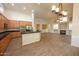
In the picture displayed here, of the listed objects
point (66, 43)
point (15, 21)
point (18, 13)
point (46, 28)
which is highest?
point (18, 13)

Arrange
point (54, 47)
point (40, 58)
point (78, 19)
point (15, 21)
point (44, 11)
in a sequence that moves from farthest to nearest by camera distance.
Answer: point (78, 19) < point (54, 47) < point (44, 11) < point (15, 21) < point (40, 58)

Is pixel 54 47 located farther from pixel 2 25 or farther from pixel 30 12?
pixel 2 25

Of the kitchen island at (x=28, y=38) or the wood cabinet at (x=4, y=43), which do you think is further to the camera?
the kitchen island at (x=28, y=38)

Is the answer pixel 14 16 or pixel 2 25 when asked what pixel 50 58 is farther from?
pixel 2 25

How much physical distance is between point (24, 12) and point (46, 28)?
73 cm

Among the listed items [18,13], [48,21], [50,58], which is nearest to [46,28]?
[48,21]

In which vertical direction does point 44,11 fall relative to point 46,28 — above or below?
above

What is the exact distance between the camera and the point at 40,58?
56.3 inches

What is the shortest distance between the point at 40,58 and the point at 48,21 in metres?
1.29

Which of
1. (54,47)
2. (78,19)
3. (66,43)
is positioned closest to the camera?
(54,47)

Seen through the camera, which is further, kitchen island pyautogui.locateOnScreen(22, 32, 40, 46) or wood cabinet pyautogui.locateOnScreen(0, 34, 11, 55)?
kitchen island pyautogui.locateOnScreen(22, 32, 40, 46)

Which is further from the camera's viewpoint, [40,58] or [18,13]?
[18,13]

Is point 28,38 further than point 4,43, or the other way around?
point 28,38

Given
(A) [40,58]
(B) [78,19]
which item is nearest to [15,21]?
(A) [40,58]
